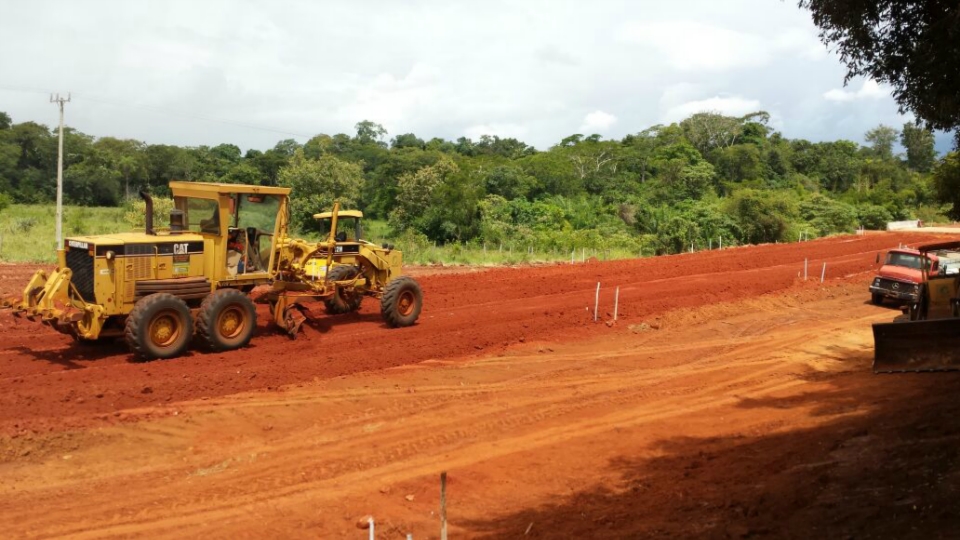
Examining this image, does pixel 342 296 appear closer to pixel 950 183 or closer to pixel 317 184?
pixel 950 183

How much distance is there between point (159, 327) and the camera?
12867mm

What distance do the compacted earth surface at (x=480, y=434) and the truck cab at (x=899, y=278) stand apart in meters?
4.09

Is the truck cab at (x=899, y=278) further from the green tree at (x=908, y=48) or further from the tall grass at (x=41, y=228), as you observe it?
the tall grass at (x=41, y=228)

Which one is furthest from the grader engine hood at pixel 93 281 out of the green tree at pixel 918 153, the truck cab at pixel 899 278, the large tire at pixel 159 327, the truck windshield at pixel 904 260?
the green tree at pixel 918 153

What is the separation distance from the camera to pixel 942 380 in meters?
12.6

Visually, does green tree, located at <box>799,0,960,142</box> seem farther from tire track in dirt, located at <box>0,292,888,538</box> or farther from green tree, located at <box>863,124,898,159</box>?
green tree, located at <box>863,124,898,159</box>

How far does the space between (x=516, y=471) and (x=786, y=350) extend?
956 cm

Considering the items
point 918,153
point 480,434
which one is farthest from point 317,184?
point 918,153

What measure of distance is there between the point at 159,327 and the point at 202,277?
1.37 m

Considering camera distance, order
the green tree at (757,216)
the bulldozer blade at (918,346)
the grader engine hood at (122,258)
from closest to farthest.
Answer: the bulldozer blade at (918,346) → the grader engine hood at (122,258) → the green tree at (757,216)

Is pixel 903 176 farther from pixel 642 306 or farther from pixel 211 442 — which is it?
pixel 211 442

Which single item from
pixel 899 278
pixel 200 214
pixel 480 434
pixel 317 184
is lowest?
pixel 480 434

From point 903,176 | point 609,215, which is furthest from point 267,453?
point 903,176

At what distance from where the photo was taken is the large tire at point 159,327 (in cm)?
1243
